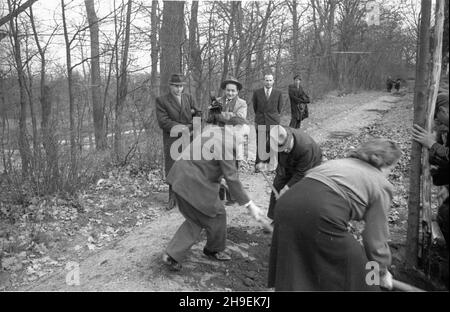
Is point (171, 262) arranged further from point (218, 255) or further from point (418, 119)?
point (418, 119)

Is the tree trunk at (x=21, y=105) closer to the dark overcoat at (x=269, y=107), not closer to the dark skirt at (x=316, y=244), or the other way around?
the dark overcoat at (x=269, y=107)

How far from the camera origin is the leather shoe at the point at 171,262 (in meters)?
3.85

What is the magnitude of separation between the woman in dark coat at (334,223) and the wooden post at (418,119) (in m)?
1.46

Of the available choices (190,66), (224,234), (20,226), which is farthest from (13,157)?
(190,66)

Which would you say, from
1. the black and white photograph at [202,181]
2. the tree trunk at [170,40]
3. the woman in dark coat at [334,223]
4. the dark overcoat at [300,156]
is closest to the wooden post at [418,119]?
the black and white photograph at [202,181]

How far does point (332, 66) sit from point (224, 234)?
30.8 m

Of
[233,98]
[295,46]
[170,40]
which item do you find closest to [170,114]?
[233,98]

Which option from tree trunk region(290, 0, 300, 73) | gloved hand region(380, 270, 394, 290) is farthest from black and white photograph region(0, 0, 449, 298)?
tree trunk region(290, 0, 300, 73)

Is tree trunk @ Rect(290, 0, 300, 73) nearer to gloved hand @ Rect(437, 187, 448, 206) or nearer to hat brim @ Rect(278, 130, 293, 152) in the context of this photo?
gloved hand @ Rect(437, 187, 448, 206)

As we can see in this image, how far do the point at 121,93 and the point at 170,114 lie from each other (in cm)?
407

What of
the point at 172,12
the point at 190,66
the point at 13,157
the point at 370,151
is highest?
the point at 172,12

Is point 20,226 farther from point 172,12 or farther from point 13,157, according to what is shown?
point 172,12

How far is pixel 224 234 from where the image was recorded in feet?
13.4

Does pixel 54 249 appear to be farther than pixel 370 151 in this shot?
Yes
